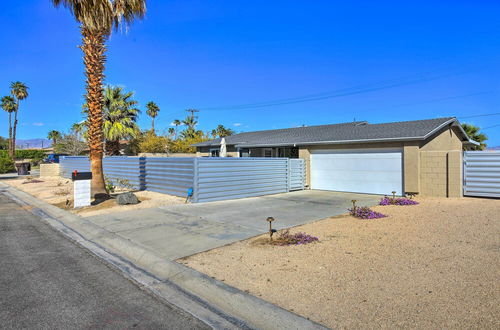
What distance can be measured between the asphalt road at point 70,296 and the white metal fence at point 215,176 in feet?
19.7

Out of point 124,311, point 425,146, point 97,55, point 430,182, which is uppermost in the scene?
point 97,55

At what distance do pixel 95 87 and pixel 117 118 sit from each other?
14399 millimetres

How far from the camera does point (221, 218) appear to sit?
30.5 ft

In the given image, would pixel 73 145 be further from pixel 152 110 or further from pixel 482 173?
pixel 482 173

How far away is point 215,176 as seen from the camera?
12.7 m

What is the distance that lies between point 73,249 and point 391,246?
636 cm

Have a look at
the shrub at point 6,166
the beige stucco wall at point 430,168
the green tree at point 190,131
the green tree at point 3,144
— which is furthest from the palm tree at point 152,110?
the beige stucco wall at point 430,168

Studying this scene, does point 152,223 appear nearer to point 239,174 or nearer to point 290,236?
point 290,236

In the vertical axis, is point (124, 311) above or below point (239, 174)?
below

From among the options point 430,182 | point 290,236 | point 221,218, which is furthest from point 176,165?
point 430,182

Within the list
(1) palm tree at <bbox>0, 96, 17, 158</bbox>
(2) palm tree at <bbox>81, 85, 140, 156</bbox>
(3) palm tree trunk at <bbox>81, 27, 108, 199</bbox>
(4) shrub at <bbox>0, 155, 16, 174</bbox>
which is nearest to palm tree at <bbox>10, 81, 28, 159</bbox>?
(1) palm tree at <bbox>0, 96, 17, 158</bbox>

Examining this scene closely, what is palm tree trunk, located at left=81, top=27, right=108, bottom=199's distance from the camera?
12594mm

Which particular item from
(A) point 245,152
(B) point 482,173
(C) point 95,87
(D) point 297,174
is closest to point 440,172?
(B) point 482,173

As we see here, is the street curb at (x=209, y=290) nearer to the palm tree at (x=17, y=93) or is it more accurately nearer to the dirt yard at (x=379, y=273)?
the dirt yard at (x=379, y=273)
